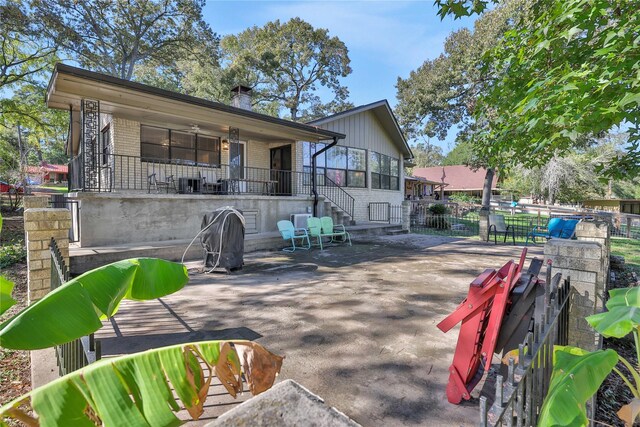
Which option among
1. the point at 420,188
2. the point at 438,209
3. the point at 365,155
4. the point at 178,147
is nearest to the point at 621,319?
the point at 178,147

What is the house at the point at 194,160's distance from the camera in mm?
7980

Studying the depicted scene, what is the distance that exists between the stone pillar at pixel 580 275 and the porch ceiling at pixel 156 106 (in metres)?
8.63

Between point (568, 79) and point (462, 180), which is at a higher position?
point (462, 180)

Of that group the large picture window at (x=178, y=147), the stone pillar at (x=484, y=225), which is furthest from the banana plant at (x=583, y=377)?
the large picture window at (x=178, y=147)

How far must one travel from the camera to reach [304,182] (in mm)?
14469

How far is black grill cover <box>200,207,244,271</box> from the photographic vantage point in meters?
6.80

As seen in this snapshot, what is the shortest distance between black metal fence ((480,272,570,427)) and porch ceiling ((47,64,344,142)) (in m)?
8.53

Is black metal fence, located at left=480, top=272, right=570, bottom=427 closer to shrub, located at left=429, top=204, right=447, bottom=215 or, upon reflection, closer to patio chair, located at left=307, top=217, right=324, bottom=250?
patio chair, located at left=307, top=217, right=324, bottom=250

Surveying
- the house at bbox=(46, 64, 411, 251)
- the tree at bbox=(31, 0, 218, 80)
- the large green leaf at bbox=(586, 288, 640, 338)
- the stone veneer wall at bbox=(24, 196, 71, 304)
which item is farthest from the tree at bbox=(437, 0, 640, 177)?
the tree at bbox=(31, 0, 218, 80)

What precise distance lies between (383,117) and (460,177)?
3386 cm

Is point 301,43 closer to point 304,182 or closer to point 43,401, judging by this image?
point 304,182

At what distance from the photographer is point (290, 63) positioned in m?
28.3

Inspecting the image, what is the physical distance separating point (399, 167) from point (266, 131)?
403 inches

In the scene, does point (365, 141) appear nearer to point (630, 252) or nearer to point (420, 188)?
point (630, 252)
